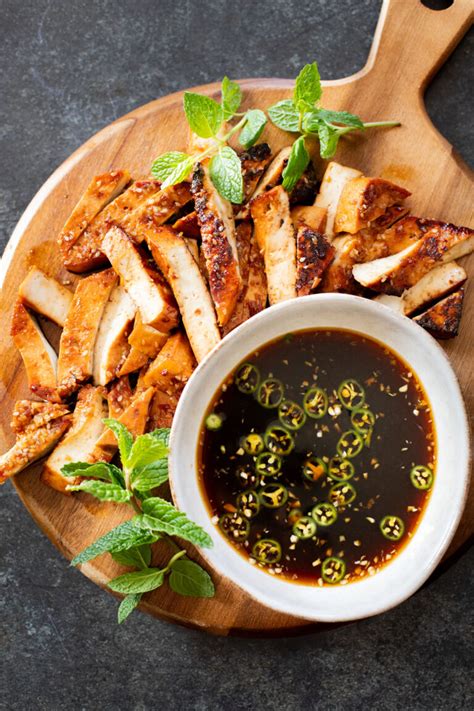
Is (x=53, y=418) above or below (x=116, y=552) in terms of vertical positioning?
above

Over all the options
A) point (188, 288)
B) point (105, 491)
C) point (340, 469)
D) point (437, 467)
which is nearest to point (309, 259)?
point (188, 288)

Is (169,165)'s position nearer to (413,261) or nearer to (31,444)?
(413,261)

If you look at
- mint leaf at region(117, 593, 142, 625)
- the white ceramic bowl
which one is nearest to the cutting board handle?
the white ceramic bowl

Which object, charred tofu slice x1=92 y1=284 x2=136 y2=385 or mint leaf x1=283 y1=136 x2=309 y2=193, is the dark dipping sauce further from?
mint leaf x1=283 y1=136 x2=309 y2=193

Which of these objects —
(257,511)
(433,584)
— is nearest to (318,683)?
(433,584)

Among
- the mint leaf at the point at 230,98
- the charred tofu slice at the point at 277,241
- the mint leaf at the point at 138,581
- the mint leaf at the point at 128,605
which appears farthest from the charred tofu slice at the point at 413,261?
the mint leaf at the point at 128,605

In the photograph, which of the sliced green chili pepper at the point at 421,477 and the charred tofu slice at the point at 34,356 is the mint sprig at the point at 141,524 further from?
the sliced green chili pepper at the point at 421,477

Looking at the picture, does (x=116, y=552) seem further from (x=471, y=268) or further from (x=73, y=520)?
(x=471, y=268)
